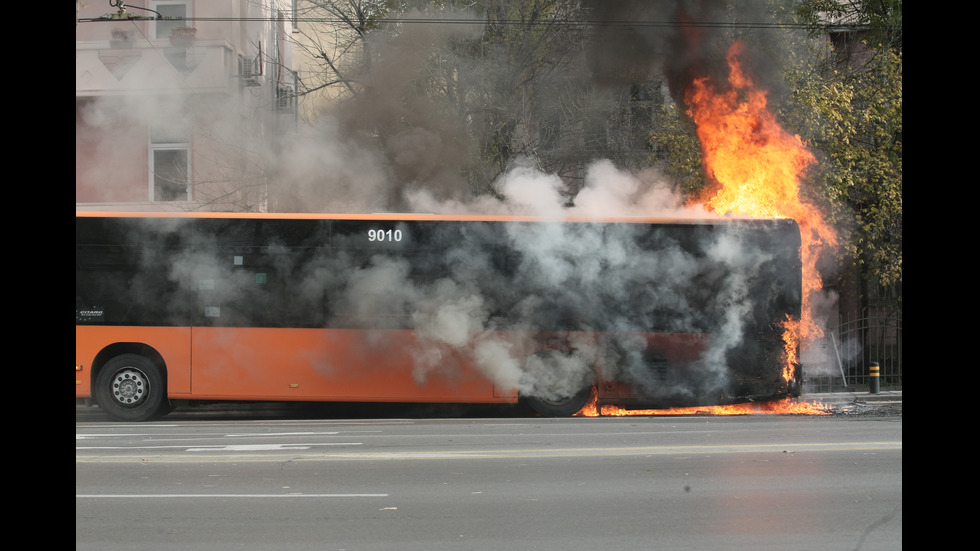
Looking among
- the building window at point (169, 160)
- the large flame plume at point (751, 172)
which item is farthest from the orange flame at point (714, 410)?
the building window at point (169, 160)

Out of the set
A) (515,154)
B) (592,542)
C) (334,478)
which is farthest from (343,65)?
→ (592,542)

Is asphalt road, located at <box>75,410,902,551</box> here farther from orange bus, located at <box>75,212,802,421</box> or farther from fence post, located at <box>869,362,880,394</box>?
fence post, located at <box>869,362,880,394</box>

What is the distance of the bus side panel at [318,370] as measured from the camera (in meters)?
12.2

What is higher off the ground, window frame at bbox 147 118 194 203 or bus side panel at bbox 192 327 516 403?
window frame at bbox 147 118 194 203

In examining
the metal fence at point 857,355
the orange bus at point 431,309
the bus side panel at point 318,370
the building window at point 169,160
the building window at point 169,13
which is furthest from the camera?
the building window at point 169,13

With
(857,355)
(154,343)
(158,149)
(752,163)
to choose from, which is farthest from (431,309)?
(158,149)

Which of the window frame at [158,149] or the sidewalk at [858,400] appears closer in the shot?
the sidewalk at [858,400]

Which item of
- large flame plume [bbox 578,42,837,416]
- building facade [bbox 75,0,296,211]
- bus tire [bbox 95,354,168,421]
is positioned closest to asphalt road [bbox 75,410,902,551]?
bus tire [bbox 95,354,168,421]

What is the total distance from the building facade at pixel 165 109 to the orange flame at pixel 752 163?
30.2ft

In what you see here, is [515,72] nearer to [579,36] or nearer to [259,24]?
[579,36]

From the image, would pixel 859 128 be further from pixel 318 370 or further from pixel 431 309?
pixel 318 370

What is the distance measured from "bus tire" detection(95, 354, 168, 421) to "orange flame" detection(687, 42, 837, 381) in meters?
8.17

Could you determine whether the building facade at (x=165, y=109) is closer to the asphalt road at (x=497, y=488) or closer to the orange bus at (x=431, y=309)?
the orange bus at (x=431, y=309)

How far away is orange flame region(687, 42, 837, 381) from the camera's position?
12977 mm
